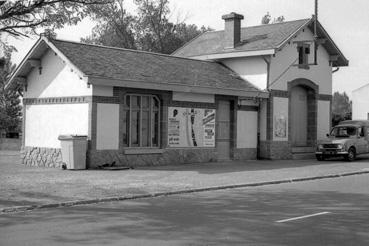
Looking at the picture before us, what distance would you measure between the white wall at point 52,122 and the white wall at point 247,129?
8302mm

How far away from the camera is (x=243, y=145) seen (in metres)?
26.8

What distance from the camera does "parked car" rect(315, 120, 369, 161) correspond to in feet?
89.0

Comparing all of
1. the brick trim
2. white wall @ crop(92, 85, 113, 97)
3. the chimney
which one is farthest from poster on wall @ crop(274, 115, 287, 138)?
white wall @ crop(92, 85, 113, 97)

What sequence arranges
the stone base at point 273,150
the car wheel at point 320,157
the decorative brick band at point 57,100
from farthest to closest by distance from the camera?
the car wheel at point 320,157 → the stone base at point 273,150 → the decorative brick band at point 57,100

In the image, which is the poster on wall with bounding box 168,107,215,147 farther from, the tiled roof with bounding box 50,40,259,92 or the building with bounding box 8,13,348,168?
the tiled roof with bounding box 50,40,259,92

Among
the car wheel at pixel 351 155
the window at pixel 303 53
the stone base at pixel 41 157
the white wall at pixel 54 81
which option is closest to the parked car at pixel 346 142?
the car wheel at pixel 351 155

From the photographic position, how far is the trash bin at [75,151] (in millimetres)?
20016

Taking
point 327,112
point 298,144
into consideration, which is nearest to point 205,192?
point 298,144

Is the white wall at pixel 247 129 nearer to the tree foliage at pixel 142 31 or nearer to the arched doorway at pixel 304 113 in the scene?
the arched doorway at pixel 304 113

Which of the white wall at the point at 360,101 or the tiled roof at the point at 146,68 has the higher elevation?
the white wall at the point at 360,101

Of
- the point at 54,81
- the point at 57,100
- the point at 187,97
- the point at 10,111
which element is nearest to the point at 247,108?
the point at 187,97

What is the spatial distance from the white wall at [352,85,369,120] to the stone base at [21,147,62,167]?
44624 mm

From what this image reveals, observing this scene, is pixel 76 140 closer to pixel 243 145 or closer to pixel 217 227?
pixel 243 145

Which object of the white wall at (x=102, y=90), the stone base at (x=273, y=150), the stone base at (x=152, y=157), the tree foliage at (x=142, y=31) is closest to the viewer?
the white wall at (x=102, y=90)
